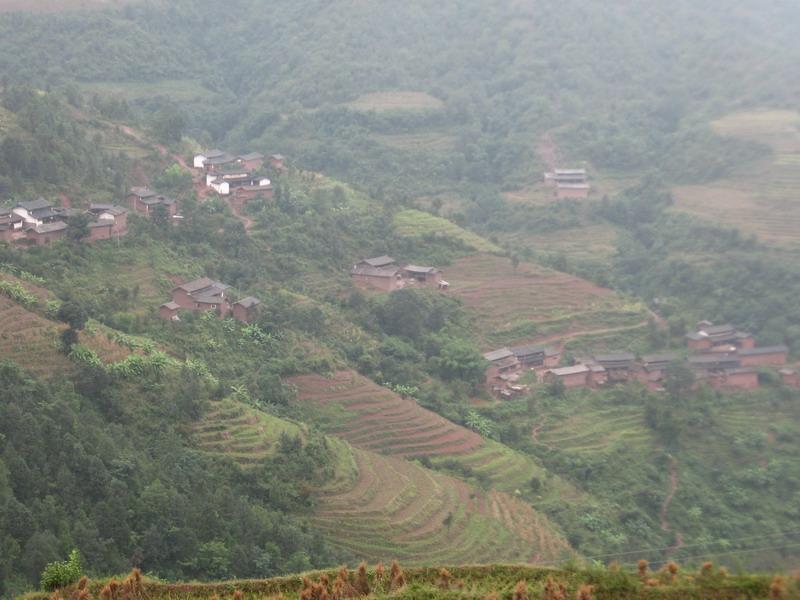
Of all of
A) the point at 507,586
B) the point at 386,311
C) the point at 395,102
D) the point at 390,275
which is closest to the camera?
the point at 507,586

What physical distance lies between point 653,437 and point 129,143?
19.9 metres

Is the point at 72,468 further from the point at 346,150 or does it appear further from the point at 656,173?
the point at 656,173

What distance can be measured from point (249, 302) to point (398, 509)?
8608 millimetres

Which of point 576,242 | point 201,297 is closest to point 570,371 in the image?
point 201,297

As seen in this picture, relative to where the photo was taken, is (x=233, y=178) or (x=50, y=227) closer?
(x=50, y=227)

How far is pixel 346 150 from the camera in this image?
150ft

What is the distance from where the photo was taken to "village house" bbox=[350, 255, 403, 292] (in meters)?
31.3

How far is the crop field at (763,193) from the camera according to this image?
1447 inches

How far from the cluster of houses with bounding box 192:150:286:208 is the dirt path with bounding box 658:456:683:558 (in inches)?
644

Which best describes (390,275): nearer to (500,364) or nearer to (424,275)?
(424,275)

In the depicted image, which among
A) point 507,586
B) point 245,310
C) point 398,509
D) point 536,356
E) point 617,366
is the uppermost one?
point 507,586

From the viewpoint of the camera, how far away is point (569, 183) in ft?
142

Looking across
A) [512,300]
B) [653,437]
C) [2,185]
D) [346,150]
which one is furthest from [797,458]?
[346,150]

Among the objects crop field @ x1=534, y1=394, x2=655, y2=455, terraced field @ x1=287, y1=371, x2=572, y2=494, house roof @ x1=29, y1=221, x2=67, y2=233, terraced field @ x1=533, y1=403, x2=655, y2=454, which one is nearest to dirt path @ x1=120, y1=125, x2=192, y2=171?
house roof @ x1=29, y1=221, x2=67, y2=233
